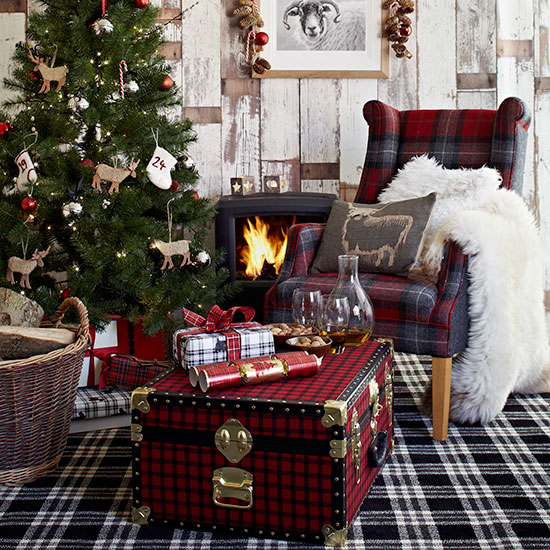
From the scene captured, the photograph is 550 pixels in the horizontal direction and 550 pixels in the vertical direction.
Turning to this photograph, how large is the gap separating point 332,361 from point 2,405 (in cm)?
86

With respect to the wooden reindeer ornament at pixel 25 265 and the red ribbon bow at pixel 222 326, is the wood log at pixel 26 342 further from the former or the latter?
the wooden reindeer ornament at pixel 25 265

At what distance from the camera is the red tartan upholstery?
2.21 m

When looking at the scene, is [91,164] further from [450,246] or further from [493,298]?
[493,298]

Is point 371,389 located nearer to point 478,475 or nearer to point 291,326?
point 291,326

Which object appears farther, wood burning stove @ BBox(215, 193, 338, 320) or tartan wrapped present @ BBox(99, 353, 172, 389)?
wood burning stove @ BBox(215, 193, 338, 320)

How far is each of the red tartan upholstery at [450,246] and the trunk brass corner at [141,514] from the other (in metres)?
1.01

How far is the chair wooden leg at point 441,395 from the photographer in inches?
85.8

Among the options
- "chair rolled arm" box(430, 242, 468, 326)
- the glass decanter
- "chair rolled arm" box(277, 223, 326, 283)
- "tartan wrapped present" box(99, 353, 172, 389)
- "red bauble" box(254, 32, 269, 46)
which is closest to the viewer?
the glass decanter

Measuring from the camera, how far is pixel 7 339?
1.78 m

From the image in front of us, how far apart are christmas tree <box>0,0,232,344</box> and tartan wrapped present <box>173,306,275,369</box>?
2.88 ft

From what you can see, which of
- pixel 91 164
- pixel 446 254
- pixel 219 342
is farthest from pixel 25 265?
pixel 446 254

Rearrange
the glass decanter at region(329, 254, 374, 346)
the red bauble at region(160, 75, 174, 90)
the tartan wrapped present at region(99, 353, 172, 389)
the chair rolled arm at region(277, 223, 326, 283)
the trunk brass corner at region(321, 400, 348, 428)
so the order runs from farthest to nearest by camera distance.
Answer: the red bauble at region(160, 75, 174, 90) → the chair rolled arm at region(277, 223, 326, 283) → the tartan wrapped present at region(99, 353, 172, 389) → the glass decanter at region(329, 254, 374, 346) → the trunk brass corner at region(321, 400, 348, 428)

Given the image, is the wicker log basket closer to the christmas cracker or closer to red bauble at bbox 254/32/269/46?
the christmas cracker

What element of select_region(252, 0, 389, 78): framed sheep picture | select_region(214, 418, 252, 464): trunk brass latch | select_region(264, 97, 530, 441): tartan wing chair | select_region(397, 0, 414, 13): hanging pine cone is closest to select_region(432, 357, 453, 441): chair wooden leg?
select_region(264, 97, 530, 441): tartan wing chair
